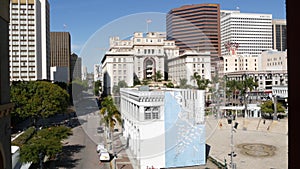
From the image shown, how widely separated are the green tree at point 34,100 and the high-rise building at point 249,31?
4011cm

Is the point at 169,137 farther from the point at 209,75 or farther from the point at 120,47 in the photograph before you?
the point at 120,47

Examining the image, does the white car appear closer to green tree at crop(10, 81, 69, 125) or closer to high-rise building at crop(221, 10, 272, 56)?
green tree at crop(10, 81, 69, 125)

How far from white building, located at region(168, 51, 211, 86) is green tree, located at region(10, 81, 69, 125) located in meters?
8.29

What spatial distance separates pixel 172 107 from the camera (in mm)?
7281

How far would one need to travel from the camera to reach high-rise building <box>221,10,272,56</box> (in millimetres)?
50250

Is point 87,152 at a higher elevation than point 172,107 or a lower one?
lower

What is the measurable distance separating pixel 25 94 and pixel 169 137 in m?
9.58

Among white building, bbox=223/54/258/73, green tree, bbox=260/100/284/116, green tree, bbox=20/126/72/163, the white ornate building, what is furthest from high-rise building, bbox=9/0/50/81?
white building, bbox=223/54/258/73

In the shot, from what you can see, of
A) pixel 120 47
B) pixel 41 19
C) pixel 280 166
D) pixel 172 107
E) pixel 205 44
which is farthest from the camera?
pixel 41 19

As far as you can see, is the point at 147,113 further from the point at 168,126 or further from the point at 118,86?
the point at 118,86

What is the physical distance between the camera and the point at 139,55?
7.59 meters

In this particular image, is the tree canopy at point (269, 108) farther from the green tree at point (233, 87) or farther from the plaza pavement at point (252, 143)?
the green tree at point (233, 87)

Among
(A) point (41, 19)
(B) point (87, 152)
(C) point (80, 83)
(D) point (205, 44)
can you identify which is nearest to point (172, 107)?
(D) point (205, 44)

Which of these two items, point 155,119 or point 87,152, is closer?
point 155,119
